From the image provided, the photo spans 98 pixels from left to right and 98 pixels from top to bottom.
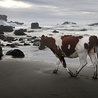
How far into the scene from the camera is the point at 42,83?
8.73 m

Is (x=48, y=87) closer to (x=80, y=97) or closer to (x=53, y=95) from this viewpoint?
(x=53, y=95)

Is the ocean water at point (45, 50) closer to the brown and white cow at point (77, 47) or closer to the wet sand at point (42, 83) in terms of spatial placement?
the wet sand at point (42, 83)

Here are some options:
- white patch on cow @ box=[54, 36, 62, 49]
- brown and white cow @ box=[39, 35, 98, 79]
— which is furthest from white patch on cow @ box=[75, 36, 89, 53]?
white patch on cow @ box=[54, 36, 62, 49]

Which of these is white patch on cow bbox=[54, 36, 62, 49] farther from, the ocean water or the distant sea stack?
the distant sea stack

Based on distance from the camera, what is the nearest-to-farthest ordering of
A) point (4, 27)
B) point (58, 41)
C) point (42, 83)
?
point (42, 83)
point (58, 41)
point (4, 27)

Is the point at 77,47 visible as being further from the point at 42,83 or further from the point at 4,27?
the point at 4,27

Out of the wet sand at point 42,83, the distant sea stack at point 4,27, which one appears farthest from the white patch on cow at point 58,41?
the distant sea stack at point 4,27

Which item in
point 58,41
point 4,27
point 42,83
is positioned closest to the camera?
point 42,83

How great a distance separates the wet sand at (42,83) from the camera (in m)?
7.66

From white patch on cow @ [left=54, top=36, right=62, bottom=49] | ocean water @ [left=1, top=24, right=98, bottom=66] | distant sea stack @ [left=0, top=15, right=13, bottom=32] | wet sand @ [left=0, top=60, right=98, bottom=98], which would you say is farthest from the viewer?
distant sea stack @ [left=0, top=15, right=13, bottom=32]

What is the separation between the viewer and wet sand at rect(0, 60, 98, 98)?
7.66 meters

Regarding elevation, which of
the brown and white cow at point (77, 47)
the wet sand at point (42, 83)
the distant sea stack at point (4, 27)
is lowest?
the distant sea stack at point (4, 27)

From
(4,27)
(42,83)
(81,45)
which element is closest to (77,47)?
(81,45)

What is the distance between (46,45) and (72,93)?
346 cm
